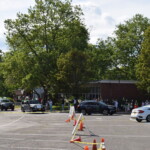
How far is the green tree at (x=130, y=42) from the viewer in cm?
7119

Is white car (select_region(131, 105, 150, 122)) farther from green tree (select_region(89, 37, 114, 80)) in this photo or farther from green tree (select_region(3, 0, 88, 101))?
green tree (select_region(89, 37, 114, 80))

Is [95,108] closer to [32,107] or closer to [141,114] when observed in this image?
[32,107]

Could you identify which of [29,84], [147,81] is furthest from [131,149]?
[29,84]

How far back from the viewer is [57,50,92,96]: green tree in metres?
51.4

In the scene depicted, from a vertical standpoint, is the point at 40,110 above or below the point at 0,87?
below

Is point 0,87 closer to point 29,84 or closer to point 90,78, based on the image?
point 29,84

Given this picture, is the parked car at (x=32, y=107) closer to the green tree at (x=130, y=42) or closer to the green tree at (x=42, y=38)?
the green tree at (x=42, y=38)

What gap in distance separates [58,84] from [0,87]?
134 feet

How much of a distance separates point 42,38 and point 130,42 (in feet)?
65.0

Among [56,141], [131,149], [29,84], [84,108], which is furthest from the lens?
[29,84]

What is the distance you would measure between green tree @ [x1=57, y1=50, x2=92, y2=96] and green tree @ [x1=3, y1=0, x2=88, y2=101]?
16.6 ft

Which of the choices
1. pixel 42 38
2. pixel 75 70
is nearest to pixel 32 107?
pixel 75 70

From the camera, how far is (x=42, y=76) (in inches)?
2248

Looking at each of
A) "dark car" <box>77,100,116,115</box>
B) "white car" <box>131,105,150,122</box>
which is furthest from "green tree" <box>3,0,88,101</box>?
"white car" <box>131,105,150,122</box>
